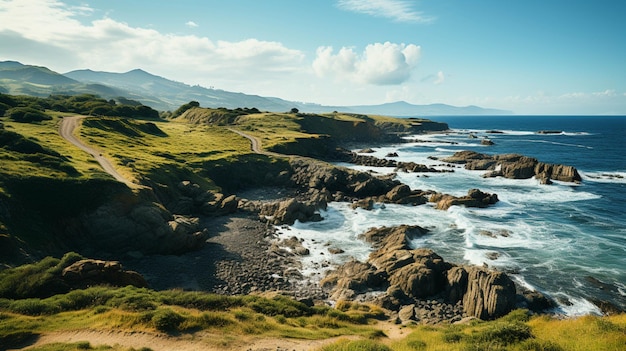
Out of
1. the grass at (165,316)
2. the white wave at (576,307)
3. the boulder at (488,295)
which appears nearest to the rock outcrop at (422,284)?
the boulder at (488,295)

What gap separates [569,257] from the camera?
124ft

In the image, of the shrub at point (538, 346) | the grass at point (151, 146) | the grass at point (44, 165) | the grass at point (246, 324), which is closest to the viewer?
the shrub at point (538, 346)

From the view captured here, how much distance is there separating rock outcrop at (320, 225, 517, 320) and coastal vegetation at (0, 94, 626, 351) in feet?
8.81

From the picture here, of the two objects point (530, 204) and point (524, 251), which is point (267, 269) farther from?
point (530, 204)

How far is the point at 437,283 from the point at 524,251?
1571cm

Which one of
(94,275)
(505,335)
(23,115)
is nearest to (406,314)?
(505,335)

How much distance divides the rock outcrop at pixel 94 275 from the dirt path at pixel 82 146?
19.4 meters

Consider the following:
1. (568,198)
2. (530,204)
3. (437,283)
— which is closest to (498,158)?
(568,198)

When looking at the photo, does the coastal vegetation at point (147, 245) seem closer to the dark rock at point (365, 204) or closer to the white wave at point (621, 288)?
the dark rock at point (365, 204)

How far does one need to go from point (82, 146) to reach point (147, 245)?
34.0 m

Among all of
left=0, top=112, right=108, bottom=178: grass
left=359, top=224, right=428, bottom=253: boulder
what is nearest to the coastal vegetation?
left=0, top=112, right=108, bottom=178: grass

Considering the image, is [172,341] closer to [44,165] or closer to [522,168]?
[44,165]

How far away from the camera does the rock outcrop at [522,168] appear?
7669 centimetres

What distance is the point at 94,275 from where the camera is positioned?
23.8 meters
